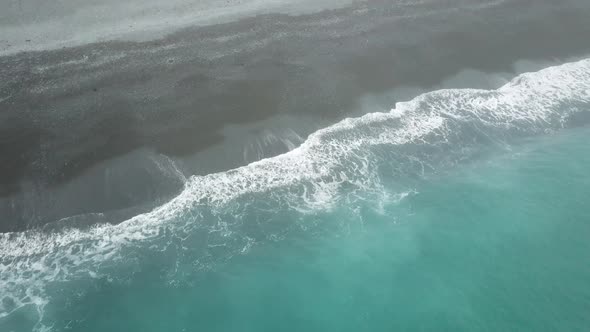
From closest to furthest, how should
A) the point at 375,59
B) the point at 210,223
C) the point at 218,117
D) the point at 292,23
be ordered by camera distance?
the point at 210,223
the point at 218,117
the point at 375,59
the point at 292,23

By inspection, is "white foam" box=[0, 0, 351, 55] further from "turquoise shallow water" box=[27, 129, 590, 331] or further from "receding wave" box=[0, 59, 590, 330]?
"turquoise shallow water" box=[27, 129, 590, 331]

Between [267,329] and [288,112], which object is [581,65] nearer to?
[288,112]

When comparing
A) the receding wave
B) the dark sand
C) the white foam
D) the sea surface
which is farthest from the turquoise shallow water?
the white foam

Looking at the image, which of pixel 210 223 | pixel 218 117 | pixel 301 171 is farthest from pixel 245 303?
pixel 218 117

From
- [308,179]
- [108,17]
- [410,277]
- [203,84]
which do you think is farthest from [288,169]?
[108,17]

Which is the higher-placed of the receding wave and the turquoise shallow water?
the receding wave
